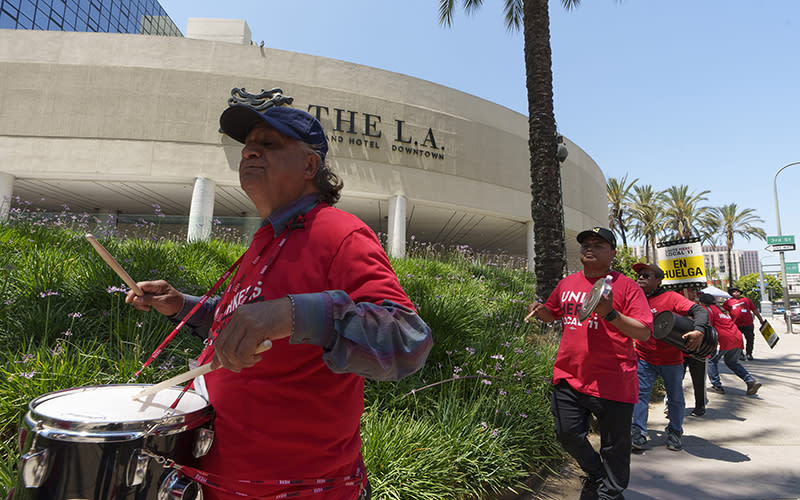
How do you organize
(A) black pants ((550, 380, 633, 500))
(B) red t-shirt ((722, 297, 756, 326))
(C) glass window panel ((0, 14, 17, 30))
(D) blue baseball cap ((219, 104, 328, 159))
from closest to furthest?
(D) blue baseball cap ((219, 104, 328, 159))
(A) black pants ((550, 380, 633, 500))
(B) red t-shirt ((722, 297, 756, 326))
(C) glass window panel ((0, 14, 17, 30))

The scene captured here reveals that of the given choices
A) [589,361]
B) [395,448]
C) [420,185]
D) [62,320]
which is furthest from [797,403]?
[420,185]

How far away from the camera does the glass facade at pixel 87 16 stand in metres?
33.2

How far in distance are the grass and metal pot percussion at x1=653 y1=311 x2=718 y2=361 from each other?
1.38m

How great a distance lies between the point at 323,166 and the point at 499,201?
64.5 feet

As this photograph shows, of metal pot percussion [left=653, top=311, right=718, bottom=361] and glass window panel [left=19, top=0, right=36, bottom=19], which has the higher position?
glass window panel [left=19, top=0, right=36, bottom=19]

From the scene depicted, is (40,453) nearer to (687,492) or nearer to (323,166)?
(323,166)

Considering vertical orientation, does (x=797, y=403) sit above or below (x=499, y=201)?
below

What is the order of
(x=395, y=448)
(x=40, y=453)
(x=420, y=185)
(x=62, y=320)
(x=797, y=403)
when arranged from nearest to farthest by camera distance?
(x=40, y=453) → (x=395, y=448) → (x=62, y=320) → (x=797, y=403) → (x=420, y=185)

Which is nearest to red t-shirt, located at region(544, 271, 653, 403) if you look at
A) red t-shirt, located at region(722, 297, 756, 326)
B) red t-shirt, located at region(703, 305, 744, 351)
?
red t-shirt, located at region(703, 305, 744, 351)

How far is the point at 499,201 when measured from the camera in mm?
20516

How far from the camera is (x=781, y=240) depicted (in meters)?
20.2

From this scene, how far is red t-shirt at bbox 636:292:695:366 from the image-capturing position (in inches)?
202

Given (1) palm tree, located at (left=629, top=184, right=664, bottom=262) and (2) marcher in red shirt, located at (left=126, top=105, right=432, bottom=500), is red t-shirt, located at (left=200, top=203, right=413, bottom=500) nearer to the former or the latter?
(2) marcher in red shirt, located at (left=126, top=105, right=432, bottom=500)

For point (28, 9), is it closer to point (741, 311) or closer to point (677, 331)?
point (677, 331)
